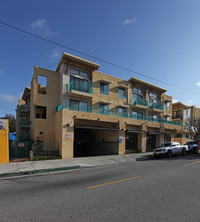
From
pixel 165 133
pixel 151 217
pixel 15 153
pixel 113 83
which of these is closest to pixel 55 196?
pixel 151 217

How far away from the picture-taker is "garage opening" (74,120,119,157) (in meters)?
19.2

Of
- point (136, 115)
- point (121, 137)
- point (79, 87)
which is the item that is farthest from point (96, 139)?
point (79, 87)

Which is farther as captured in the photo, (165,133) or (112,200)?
(165,133)

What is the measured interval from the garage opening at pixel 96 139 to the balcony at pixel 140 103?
619 centimetres

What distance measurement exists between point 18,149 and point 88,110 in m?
8.34

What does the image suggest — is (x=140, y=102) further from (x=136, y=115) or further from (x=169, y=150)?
(x=169, y=150)

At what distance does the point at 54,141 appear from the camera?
18.0 meters

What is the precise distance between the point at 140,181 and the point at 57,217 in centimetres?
431

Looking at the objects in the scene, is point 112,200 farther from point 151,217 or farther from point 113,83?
point 113,83

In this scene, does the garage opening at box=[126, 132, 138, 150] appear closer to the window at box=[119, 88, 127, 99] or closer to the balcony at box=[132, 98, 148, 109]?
the balcony at box=[132, 98, 148, 109]

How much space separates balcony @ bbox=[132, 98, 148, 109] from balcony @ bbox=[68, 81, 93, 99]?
8.23m

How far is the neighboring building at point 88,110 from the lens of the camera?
17109mm

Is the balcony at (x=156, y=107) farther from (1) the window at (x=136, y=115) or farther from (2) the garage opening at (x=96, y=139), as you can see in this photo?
(2) the garage opening at (x=96, y=139)

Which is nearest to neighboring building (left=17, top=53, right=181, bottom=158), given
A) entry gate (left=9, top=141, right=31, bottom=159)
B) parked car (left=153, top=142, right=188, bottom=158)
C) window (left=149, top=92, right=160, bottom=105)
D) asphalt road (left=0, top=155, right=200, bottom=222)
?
window (left=149, top=92, right=160, bottom=105)
